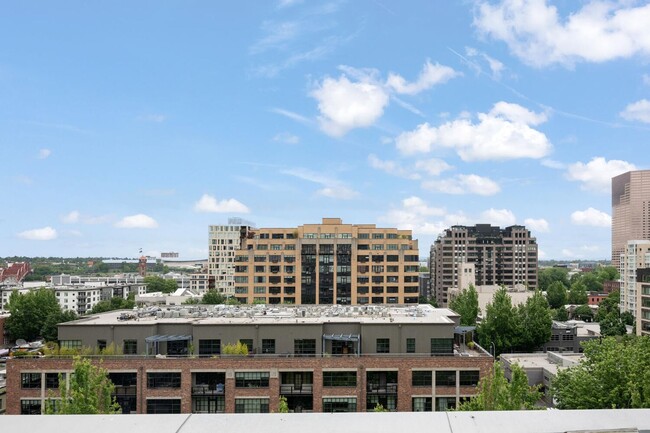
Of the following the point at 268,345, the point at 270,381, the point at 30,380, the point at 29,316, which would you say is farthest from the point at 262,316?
the point at 29,316

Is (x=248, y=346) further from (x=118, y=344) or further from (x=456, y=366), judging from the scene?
(x=456, y=366)

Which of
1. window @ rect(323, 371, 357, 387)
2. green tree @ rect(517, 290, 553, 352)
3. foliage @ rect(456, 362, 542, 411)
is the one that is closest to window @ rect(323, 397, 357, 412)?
window @ rect(323, 371, 357, 387)

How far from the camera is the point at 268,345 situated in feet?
112

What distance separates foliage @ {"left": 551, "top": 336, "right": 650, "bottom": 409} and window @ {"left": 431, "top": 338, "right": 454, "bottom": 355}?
716cm

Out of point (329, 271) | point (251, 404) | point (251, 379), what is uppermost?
point (329, 271)

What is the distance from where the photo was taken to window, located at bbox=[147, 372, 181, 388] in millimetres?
31531

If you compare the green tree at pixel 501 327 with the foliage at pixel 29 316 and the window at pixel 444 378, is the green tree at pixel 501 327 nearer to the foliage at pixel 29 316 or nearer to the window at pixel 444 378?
the window at pixel 444 378

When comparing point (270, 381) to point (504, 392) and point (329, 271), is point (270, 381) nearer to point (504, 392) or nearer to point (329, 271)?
point (504, 392)

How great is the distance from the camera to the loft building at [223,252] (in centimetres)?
13562

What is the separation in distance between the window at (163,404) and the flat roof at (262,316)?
529 cm

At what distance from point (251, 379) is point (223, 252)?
4252 inches

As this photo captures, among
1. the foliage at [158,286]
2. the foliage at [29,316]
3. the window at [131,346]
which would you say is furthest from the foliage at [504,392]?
the foliage at [158,286]

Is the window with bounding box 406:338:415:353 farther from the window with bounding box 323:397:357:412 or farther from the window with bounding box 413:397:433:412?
the window with bounding box 323:397:357:412

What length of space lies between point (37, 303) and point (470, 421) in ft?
318
